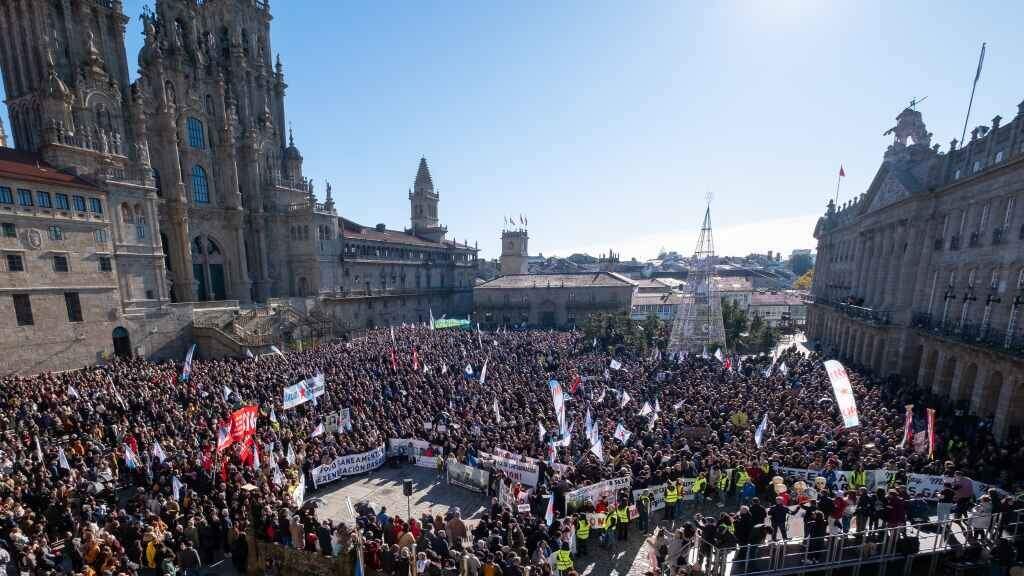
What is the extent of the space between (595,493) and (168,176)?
47.4 metres

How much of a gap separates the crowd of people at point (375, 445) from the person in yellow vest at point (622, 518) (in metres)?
1.31

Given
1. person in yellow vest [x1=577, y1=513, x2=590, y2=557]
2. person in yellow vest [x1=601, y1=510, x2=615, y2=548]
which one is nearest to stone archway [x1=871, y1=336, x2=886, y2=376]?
person in yellow vest [x1=601, y1=510, x2=615, y2=548]

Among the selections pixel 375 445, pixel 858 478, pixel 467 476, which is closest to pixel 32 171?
pixel 375 445

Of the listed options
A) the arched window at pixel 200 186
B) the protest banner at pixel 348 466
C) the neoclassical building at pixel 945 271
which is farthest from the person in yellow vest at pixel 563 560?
the arched window at pixel 200 186

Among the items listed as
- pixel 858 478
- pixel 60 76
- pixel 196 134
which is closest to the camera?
pixel 858 478

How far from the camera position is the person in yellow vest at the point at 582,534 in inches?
500

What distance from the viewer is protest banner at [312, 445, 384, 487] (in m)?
17.1

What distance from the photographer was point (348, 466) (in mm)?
17906

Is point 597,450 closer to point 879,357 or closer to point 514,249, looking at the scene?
point 879,357

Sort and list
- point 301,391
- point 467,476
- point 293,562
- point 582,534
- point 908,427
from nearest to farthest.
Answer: point 293,562
point 582,534
point 908,427
point 467,476
point 301,391

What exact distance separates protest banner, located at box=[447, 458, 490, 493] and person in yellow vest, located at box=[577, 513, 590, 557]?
4522mm

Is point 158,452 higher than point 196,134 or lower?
lower

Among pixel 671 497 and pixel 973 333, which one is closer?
pixel 671 497

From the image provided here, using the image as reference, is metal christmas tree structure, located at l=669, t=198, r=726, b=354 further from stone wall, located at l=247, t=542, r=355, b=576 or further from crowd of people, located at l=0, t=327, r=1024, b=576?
stone wall, located at l=247, t=542, r=355, b=576
